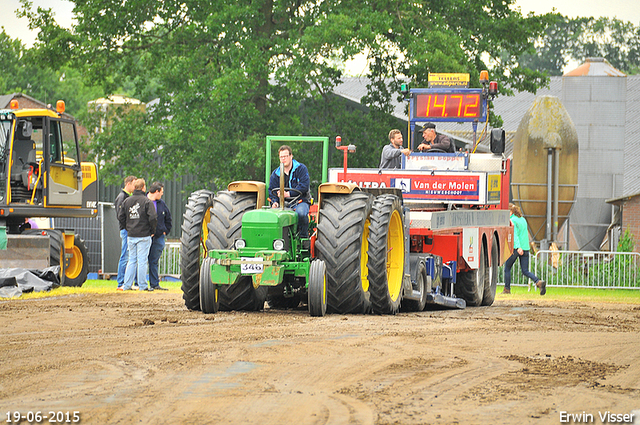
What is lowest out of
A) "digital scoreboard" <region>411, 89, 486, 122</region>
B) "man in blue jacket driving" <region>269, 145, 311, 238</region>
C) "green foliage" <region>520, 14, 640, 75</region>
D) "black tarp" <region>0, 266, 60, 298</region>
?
"black tarp" <region>0, 266, 60, 298</region>

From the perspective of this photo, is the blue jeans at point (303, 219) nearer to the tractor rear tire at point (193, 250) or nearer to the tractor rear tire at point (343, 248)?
the tractor rear tire at point (343, 248)

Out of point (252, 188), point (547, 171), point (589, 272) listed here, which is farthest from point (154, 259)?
point (547, 171)

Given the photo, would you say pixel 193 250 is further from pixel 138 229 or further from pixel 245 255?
pixel 138 229

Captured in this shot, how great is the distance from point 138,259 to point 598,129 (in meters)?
17.5

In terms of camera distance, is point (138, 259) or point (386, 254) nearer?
point (386, 254)

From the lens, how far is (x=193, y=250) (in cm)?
1147

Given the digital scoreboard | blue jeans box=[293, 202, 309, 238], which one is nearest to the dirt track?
blue jeans box=[293, 202, 309, 238]

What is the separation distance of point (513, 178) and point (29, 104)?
42.7 m

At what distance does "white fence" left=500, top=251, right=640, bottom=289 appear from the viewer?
2162cm

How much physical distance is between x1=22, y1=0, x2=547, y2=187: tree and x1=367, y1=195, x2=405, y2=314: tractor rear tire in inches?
521

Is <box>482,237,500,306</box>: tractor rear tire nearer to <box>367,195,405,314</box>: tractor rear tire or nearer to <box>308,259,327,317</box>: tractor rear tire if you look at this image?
<box>367,195,405,314</box>: tractor rear tire

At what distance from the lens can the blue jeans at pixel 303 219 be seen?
37.2 feet

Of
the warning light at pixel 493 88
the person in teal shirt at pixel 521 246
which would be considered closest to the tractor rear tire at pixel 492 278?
the warning light at pixel 493 88

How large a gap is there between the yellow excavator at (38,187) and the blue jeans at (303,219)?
6361mm
